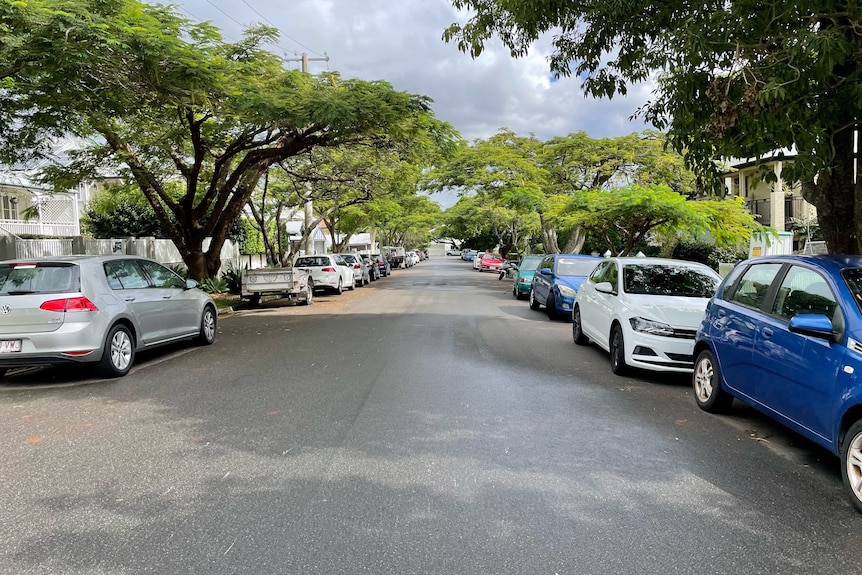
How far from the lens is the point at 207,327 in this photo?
34.1 feet

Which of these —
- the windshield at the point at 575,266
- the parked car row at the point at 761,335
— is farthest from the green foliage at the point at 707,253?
the parked car row at the point at 761,335

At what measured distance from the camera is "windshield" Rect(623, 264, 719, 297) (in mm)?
8625

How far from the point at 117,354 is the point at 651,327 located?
6682 mm

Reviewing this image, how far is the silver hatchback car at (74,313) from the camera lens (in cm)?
712

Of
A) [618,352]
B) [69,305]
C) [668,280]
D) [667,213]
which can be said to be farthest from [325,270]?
[618,352]

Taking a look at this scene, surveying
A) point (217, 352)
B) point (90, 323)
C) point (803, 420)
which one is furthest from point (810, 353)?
point (217, 352)

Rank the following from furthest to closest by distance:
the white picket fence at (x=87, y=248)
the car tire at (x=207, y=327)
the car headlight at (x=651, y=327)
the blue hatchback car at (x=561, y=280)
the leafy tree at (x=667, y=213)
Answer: the white picket fence at (x=87, y=248)
the leafy tree at (x=667, y=213)
the blue hatchback car at (x=561, y=280)
the car tire at (x=207, y=327)
the car headlight at (x=651, y=327)

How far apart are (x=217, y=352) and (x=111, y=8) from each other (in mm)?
5657

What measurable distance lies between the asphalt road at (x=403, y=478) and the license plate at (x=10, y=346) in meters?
0.49

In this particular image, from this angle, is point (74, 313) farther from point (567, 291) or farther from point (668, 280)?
point (567, 291)

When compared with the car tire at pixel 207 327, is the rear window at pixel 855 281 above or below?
above

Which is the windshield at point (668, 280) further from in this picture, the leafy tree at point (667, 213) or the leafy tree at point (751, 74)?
the leafy tree at point (667, 213)

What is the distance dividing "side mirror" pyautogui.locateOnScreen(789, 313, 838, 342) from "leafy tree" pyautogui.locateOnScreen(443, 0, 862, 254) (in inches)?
83.1

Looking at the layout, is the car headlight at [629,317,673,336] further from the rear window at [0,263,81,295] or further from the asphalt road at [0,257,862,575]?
the rear window at [0,263,81,295]
